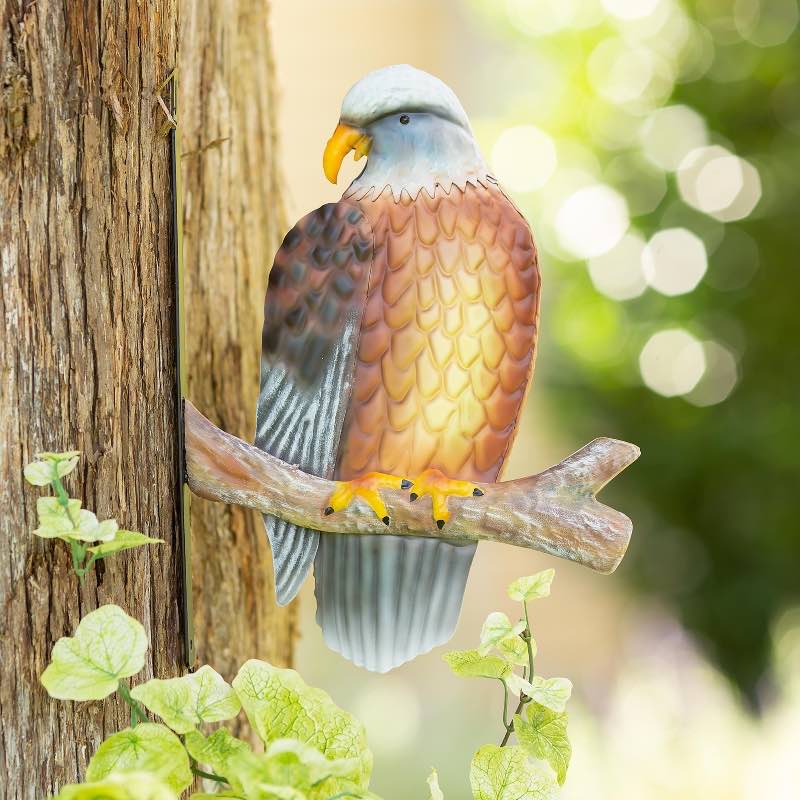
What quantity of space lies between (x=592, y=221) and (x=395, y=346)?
4.53ft

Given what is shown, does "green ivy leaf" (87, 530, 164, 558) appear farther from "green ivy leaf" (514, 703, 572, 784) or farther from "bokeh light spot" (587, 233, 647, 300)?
"bokeh light spot" (587, 233, 647, 300)

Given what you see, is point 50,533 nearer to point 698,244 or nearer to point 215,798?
point 215,798

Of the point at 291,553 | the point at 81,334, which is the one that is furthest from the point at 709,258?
the point at 81,334

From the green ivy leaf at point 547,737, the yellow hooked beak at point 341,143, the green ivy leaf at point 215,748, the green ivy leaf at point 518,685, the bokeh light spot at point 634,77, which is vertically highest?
the bokeh light spot at point 634,77

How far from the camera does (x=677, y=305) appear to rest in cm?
197

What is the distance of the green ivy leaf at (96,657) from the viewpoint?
564 mm

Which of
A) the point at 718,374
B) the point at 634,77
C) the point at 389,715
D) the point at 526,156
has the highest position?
the point at 634,77

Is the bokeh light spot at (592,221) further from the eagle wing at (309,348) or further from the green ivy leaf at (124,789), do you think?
the green ivy leaf at (124,789)

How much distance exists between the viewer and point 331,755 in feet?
1.96

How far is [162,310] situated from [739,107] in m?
1.64

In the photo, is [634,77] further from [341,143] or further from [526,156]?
[341,143]

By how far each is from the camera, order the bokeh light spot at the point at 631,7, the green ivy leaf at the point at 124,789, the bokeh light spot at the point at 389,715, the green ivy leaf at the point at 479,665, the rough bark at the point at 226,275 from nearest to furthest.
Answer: the green ivy leaf at the point at 124,789 → the green ivy leaf at the point at 479,665 → the rough bark at the point at 226,275 → the bokeh light spot at the point at 631,7 → the bokeh light spot at the point at 389,715

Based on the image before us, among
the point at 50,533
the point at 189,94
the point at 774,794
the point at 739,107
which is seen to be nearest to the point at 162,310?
the point at 50,533

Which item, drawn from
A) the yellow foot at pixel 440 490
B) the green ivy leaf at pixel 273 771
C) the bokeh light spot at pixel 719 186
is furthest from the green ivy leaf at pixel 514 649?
the bokeh light spot at pixel 719 186
